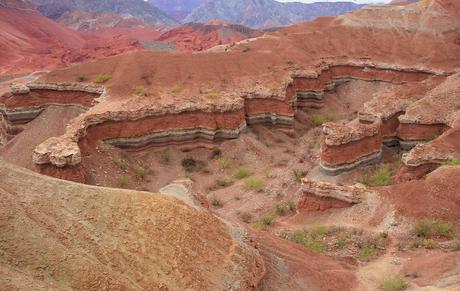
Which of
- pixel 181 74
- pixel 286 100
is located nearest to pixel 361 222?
pixel 286 100

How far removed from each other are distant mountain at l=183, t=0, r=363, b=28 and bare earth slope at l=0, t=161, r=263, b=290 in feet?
512

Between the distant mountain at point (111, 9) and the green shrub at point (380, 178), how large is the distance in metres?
112

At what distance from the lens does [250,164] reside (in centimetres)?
2545

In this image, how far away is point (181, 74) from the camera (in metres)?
29.3

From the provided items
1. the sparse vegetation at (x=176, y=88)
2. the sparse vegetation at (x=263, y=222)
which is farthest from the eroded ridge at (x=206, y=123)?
the sparse vegetation at (x=263, y=222)

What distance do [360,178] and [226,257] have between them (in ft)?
43.3

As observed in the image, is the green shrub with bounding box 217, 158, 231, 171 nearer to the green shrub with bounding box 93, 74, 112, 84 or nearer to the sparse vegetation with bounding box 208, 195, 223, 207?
the sparse vegetation with bounding box 208, 195, 223, 207

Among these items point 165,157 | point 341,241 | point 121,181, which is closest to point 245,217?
point 341,241

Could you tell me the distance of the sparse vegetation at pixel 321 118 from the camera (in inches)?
1227

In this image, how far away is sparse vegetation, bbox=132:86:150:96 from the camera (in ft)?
86.5

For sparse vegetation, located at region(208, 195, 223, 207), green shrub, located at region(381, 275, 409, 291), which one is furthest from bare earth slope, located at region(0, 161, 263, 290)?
sparse vegetation, located at region(208, 195, 223, 207)

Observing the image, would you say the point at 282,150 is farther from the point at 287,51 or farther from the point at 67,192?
the point at 67,192

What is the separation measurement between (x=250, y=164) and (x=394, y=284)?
14.8 meters

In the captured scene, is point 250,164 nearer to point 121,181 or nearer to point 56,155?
point 121,181
